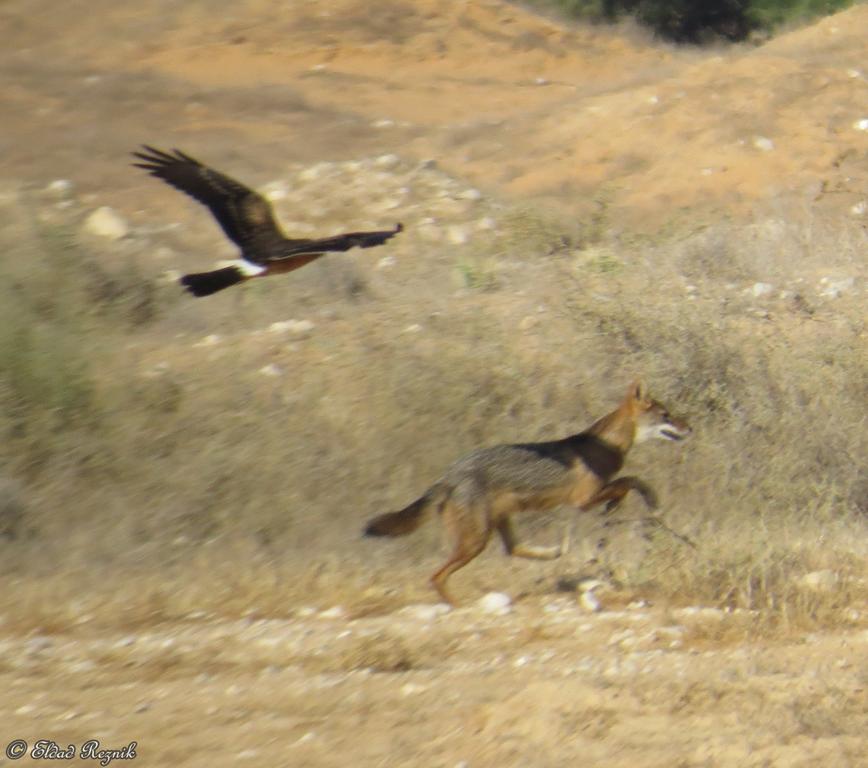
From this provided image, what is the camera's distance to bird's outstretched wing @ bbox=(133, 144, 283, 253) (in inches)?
213

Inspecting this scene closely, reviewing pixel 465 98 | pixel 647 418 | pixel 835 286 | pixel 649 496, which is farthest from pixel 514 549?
pixel 465 98

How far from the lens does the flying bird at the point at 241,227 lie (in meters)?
5.41

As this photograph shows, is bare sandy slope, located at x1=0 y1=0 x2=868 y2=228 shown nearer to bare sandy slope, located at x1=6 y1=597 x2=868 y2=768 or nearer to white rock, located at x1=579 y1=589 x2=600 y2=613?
white rock, located at x1=579 y1=589 x2=600 y2=613

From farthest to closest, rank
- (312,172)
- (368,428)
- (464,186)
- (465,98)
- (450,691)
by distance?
(465,98) → (312,172) → (464,186) → (368,428) → (450,691)

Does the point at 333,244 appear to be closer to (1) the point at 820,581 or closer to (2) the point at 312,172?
(1) the point at 820,581

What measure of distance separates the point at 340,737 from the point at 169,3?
13.7m

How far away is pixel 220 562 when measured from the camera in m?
5.86

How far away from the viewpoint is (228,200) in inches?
215

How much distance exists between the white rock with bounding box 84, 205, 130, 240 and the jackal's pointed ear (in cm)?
425

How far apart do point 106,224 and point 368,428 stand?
3.46 metres

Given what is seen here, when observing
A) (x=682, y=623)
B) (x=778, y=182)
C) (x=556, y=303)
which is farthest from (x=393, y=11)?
(x=682, y=623)

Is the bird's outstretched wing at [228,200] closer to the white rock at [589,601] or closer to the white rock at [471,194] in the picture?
the white rock at [589,601]

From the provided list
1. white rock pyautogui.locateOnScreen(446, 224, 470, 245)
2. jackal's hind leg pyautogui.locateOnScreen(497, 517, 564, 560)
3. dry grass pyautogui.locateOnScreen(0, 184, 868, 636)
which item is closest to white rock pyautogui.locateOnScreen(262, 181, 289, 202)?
white rock pyautogui.locateOnScreen(446, 224, 470, 245)

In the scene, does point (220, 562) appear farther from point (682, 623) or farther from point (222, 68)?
point (222, 68)
